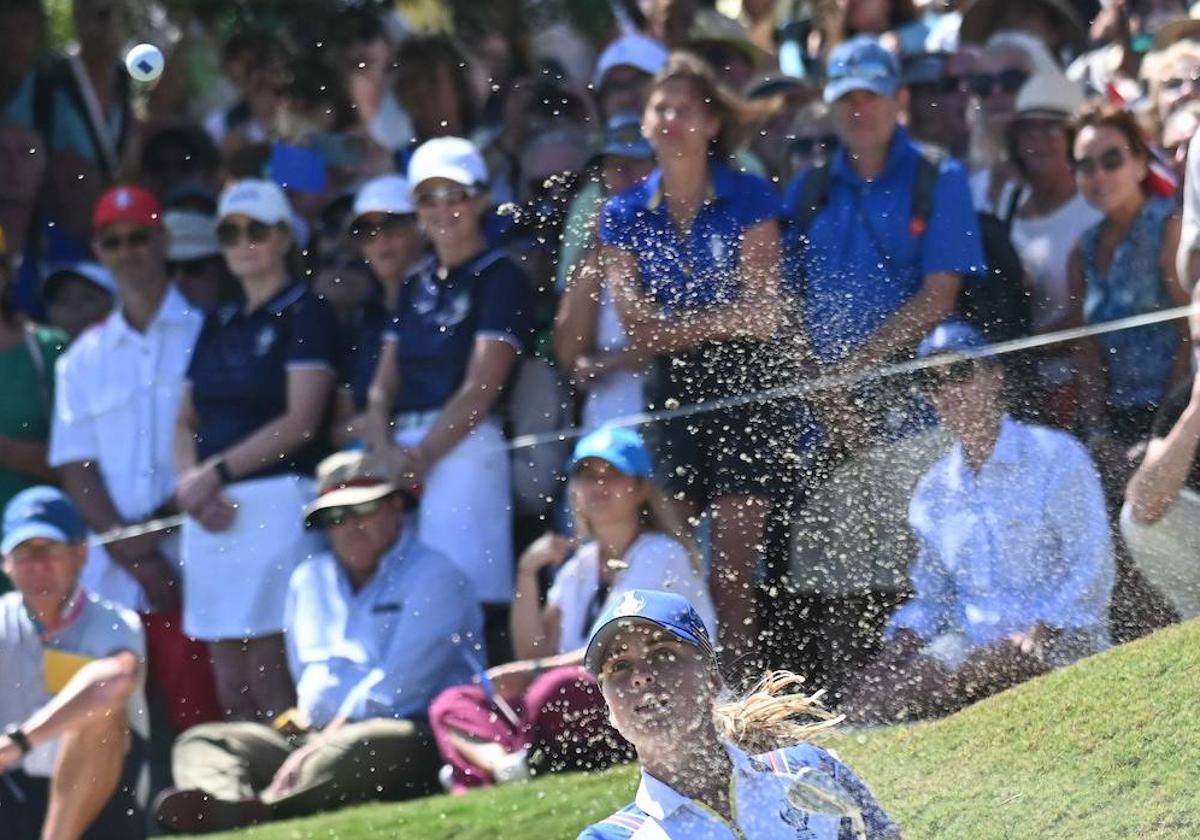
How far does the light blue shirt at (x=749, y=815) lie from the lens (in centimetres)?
382

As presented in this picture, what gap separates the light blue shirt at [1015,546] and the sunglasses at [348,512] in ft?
5.20

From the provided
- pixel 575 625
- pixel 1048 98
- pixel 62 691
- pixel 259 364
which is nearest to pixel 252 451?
pixel 259 364

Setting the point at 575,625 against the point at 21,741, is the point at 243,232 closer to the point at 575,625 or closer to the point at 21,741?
the point at 21,741

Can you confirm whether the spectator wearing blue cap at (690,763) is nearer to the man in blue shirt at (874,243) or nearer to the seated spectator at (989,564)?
the seated spectator at (989,564)

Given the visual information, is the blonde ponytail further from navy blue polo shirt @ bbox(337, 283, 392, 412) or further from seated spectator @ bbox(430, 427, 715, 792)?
navy blue polo shirt @ bbox(337, 283, 392, 412)

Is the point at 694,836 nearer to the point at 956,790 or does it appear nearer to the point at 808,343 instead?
the point at 956,790

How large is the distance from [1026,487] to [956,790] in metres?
0.82

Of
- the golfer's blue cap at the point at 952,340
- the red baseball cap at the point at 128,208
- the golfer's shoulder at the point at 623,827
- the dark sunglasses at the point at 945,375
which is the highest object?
the red baseball cap at the point at 128,208

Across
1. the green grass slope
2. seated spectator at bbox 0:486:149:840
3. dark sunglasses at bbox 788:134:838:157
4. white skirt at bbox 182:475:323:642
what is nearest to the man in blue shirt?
dark sunglasses at bbox 788:134:838:157

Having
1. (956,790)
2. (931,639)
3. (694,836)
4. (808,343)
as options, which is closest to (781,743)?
(694,836)

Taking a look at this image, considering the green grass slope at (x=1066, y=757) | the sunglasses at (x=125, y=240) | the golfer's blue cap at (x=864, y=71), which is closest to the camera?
the green grass slope at (x=1066, y=757)

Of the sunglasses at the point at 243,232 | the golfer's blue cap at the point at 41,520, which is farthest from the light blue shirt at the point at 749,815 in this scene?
the sunglasses at the point at 243,232

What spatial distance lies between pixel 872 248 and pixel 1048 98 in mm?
775

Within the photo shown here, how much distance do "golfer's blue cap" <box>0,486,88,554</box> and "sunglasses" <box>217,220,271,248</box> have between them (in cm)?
91
